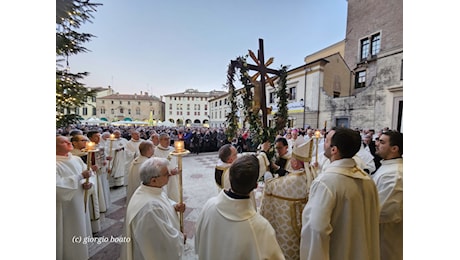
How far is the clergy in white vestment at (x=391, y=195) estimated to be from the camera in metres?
1.66

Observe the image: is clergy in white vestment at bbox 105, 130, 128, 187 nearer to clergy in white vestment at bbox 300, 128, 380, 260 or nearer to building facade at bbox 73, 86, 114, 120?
building facade at bbox 73, 86, 114, 120

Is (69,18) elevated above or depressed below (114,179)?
above

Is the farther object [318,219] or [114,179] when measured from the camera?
[114,179]

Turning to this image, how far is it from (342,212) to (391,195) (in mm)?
665

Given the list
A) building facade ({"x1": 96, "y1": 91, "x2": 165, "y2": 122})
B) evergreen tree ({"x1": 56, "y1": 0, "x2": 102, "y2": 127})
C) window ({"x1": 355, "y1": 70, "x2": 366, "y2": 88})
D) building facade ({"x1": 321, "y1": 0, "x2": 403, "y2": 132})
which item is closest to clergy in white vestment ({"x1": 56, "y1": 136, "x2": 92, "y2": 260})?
evergreen tree ({"x1": 56, "y1": 0, "x2": 102, "y2": 127})

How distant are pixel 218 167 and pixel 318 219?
138cm

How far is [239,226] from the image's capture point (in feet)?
3.64

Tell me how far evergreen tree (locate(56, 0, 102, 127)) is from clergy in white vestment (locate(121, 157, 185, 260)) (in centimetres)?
123

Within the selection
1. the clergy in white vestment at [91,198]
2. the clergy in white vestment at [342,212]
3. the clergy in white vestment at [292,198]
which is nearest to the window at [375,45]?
the clergy in white vestment at [292,198]

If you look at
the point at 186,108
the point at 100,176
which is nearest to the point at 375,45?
the point at 100,176

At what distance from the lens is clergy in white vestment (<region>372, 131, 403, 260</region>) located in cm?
166
